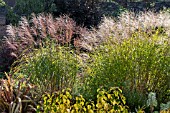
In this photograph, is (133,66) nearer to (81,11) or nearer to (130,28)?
(130,28)

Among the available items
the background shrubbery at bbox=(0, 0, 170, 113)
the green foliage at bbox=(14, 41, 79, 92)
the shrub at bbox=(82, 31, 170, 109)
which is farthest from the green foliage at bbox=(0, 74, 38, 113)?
the shrub at bbox=(82, 31, 170, 109)

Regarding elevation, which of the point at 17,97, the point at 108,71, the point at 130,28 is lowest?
the point at 17,97

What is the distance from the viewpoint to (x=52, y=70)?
5391 mm

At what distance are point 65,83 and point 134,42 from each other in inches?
43.6

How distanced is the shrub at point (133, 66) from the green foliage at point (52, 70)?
0.26 m

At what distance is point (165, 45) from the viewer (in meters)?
5.41

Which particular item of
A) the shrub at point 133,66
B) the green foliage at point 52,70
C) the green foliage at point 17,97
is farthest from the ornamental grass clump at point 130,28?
the green foliage at point 17,97

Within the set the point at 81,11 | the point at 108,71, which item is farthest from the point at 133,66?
the point at 81,11

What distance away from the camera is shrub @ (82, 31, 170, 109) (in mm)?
5344

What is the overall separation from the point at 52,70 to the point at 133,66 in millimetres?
1106

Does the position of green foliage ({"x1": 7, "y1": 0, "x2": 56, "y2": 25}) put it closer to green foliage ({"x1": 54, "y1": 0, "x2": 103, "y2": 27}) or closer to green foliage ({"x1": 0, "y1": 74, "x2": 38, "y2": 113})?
green foliage ({"x1": 54, "y1": 0, "x2": 103, "y2": 27})

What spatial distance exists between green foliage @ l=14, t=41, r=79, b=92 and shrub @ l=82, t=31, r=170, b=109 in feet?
0.85

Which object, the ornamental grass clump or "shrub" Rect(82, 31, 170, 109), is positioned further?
the ornamental grass clump

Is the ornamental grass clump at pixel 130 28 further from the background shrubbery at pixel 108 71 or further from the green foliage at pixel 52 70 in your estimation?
the green foliage at pixel 52 70
